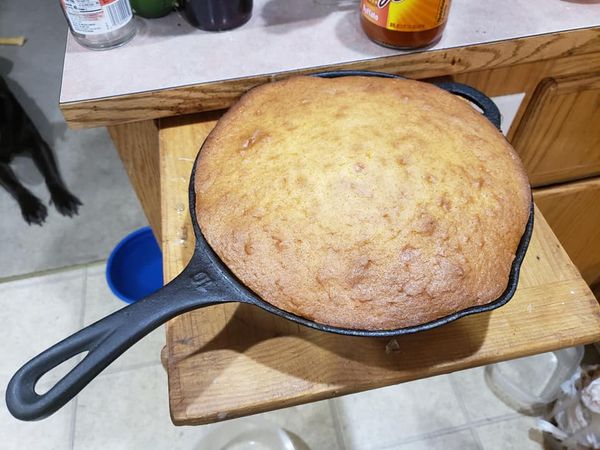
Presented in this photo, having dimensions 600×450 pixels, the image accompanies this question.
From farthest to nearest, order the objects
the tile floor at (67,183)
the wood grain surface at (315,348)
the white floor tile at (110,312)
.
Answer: the tile floor at (67,183), the white floor tile at (110,312), the wood grain surface at (315,348)

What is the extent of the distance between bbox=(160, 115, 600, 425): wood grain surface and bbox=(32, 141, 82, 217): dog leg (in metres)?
1.15

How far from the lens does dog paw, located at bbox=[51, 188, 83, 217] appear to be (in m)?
1.62

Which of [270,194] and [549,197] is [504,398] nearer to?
[549,197]

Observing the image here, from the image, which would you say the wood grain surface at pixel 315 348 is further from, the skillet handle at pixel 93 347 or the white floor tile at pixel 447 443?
the white floor tile at pixel 447 443

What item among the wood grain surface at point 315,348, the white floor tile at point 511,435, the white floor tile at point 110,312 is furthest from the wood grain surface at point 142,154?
the white floor tile at point 511,435

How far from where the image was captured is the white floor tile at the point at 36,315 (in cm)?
133

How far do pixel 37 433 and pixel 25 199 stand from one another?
→ 75cm

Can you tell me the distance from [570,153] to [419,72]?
43cm

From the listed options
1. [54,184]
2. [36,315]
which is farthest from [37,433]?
[54,184]

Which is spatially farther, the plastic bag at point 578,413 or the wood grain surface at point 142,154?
the plastic bag at point 578,413

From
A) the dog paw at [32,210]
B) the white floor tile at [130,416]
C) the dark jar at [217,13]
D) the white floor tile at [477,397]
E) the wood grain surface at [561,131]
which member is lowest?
the white floor tile at [477,397]

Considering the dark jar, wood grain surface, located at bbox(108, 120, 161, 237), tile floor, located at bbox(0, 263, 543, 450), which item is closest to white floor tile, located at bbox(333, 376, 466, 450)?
tile floor, located at bbox(0, 263, 543, 450)

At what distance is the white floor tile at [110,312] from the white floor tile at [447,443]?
0.67m

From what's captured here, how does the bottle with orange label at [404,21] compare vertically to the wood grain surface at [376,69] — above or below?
above
